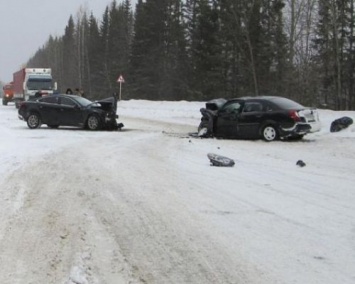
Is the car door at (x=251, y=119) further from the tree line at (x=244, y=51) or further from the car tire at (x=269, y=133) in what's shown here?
the tree line at (x=244, y=51)

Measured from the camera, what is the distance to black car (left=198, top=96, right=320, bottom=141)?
16.1m

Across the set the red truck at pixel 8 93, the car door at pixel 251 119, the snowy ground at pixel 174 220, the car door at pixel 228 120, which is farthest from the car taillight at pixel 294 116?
the red truck at pixel 8 93

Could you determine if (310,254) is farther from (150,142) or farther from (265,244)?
(150,142)

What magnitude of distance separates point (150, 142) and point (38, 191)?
7971mm

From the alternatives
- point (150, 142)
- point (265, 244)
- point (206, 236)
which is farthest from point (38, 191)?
point (150, 142)

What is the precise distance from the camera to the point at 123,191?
26.4 feet

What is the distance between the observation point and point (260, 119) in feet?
54.6

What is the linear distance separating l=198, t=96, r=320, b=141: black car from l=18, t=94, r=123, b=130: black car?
4729mm

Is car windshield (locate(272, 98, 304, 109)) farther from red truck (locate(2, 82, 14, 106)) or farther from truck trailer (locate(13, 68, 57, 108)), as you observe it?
red truck (locate(2, 82, 14, 106))

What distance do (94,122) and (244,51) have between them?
3002cm

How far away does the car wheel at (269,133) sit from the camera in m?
16.4

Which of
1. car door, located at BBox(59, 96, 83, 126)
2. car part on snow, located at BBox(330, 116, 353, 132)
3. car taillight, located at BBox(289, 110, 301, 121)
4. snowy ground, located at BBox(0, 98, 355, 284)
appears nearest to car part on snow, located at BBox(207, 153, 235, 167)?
snowy ground, located at BBox(0, 98, 355, 284)

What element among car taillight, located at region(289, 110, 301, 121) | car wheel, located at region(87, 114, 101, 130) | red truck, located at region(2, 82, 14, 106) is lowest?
car wheel, located at region(87, 114, 101, 130)

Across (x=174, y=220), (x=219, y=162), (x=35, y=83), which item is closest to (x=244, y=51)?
(x=35, y=83)
